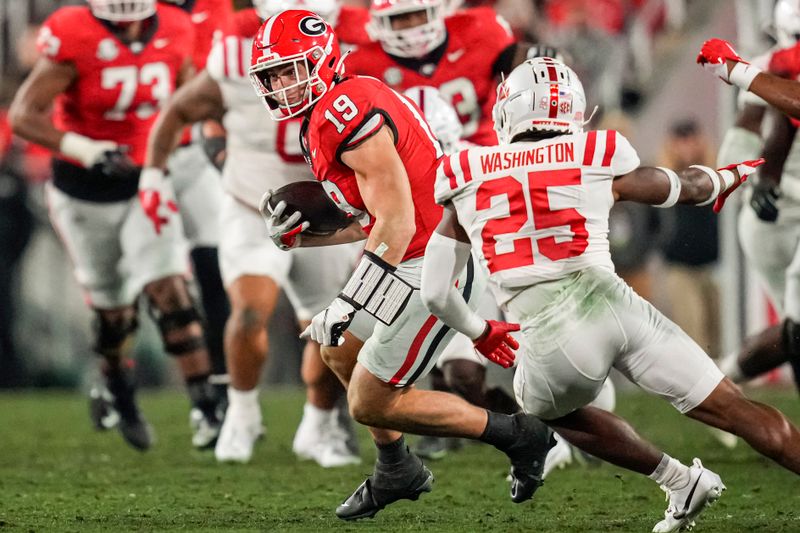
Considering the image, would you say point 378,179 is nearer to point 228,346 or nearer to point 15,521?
point 15,521

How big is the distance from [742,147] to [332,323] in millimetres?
2693

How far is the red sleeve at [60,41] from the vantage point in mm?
6938

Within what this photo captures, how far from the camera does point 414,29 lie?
20.9 feet

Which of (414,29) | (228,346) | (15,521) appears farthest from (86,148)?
(15,521)

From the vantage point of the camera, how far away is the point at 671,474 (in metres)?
4.32

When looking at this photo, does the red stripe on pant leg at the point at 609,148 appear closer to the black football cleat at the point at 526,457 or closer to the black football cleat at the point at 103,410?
the black football cleat at the point at 526,457

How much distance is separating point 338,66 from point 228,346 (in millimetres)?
1847

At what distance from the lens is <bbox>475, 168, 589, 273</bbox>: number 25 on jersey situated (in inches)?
164

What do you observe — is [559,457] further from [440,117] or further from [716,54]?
[716,54]

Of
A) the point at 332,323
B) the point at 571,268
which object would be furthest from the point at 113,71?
the point at 571,268

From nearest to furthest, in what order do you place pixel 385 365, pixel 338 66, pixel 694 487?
pixel 694 487, pixel 385 365, pixel 338 66

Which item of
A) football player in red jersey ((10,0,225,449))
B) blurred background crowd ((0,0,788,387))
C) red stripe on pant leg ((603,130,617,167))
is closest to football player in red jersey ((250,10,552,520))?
red stripe on pant leg ((603,130,617,167))

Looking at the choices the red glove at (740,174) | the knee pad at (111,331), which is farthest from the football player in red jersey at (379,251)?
the knee pad at (111,331)

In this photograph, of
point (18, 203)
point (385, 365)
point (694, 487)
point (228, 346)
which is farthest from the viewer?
point (18, 203)
